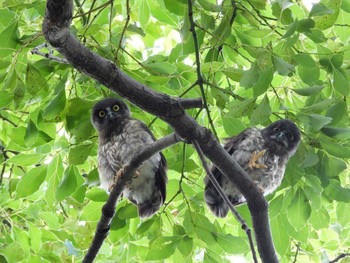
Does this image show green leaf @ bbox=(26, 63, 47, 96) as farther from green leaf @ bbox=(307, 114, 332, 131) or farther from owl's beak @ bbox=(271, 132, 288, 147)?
owl's beak @ bbox=(271, 132, 288, 147)

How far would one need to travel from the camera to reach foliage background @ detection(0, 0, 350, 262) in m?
3.07

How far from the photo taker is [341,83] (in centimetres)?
321

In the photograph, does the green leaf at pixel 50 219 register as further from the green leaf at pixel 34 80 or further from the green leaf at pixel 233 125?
the green leaf at pixel 233 125

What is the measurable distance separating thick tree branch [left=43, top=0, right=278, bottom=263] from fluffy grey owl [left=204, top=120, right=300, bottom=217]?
1184 millimetres

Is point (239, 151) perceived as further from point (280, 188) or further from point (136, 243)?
point (136, 243)

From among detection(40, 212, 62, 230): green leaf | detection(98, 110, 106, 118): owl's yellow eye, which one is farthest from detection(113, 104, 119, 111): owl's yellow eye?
detection(40, 212, 62, 230): green leaf

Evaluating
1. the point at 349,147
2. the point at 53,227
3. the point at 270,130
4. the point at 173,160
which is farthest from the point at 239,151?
the point at 53,227

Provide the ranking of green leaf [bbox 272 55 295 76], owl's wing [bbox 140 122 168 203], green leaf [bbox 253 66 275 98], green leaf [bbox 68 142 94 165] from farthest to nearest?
owl's wing [bbox 140 122 168 203] < green leaf [bbox 68 142 94 165] < green leaf [bbox 253 66 275 98] < green leaf [bbox 272 55 295 76]

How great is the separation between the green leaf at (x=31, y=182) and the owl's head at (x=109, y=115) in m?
0.50

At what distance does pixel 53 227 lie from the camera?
15.1 ft

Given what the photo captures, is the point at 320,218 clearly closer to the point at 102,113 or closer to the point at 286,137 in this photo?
the point at 286,137

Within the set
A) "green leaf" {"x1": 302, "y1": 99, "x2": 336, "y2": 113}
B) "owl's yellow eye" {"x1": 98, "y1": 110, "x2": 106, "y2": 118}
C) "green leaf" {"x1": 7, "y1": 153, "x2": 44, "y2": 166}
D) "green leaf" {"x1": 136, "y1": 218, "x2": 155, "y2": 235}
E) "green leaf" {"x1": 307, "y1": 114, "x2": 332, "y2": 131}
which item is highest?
"owl's yellow eye" {"x1": 98, "y1": 110, "x2": 106, "y2": 118}

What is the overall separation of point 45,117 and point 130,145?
80 centimetres

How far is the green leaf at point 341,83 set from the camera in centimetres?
320
